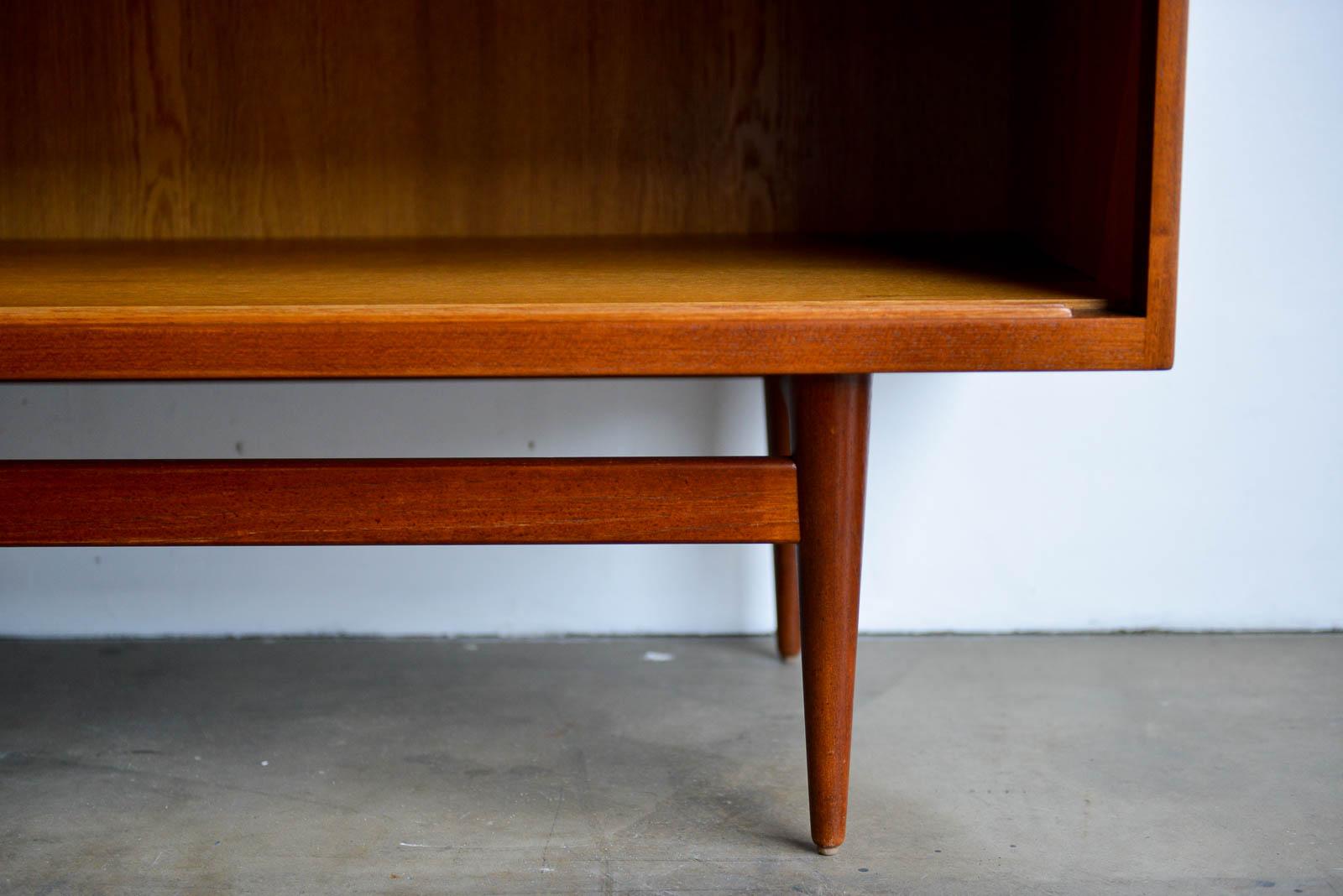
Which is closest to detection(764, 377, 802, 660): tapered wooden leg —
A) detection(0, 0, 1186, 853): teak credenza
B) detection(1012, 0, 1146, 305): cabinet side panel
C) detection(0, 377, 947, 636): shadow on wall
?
detection(0, 0, 1186, 853): teak credenza

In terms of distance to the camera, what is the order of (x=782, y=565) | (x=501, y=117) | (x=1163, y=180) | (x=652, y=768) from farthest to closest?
1. (x=782, y=565)
2. (x=501, y=117)
3. (x=652, y=768)
4. (x=1163, y=180)

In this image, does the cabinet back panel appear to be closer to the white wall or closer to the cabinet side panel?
the cabinet side panel

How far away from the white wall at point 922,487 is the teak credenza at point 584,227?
7.9 inches

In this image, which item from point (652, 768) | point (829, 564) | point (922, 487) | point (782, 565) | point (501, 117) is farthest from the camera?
point (922, 487)

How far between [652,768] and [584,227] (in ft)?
1.76

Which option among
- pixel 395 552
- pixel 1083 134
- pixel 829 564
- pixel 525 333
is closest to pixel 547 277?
pixel 525 333

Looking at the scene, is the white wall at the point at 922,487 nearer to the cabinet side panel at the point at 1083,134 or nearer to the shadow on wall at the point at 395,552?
the shadow on wall at the point at 395,552

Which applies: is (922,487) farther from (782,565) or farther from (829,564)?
(829,564)

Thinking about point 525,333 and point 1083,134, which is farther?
point 1083,134

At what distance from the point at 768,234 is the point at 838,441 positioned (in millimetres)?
461

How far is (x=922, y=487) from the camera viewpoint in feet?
4.91

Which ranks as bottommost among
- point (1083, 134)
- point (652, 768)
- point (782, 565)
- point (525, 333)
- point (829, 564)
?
point (652, 768)

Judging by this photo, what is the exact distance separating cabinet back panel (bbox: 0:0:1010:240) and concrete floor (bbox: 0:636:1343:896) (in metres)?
0.48

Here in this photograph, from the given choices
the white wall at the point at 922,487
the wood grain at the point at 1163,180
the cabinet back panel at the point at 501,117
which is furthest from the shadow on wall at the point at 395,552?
the wood grain at the point at 1163,180
